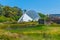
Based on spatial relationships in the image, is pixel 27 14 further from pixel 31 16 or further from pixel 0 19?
pixel 0 19

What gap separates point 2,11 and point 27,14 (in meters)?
10.8

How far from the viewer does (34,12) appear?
77.2 meters

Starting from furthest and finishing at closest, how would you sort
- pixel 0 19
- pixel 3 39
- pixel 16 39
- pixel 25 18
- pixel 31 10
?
1. pixel 31 10
2. pixel 25 18
3. pixel 0 19
4. pixel 16 39
5. pixel 3 39

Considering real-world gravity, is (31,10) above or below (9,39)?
above

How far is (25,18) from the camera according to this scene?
71812mm

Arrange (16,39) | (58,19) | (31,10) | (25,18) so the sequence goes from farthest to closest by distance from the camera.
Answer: (31,10)
(25,18)
(58,19)
(16,39)

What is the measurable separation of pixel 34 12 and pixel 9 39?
58.4 metres

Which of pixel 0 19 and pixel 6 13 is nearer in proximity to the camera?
pixel 0 19

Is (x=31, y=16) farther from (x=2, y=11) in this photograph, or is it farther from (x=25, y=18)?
(x=2, y=11)

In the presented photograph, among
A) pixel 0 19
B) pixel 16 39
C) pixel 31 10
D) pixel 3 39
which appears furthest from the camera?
pixel 31 10

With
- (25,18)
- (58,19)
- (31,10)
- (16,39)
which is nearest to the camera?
(16,39)

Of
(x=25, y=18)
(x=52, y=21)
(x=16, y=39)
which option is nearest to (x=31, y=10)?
(x=25, y=18)

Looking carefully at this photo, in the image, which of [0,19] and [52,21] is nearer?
[52,21]

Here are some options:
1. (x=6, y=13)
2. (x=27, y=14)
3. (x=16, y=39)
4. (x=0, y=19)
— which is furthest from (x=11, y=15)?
(x=16, y=39)
